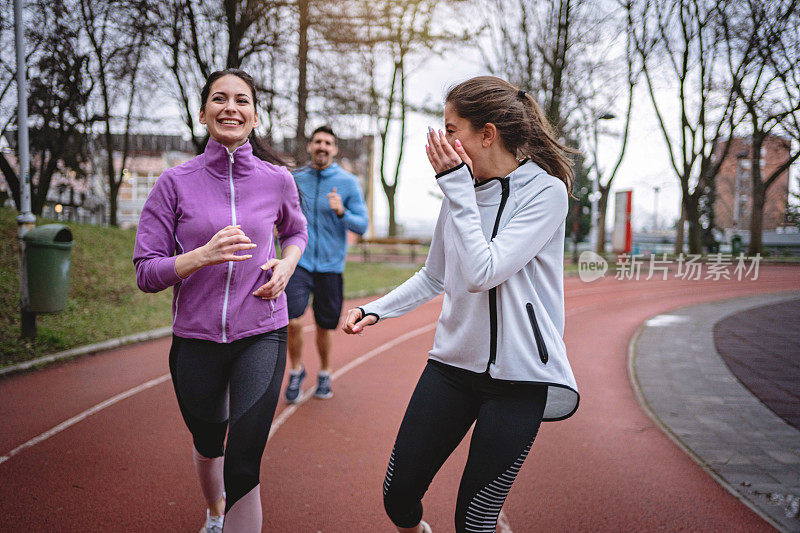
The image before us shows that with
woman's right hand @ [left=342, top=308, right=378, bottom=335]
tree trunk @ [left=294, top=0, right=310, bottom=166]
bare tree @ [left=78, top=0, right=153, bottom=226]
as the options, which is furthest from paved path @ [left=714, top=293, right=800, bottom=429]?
bare tree @ [left=78, top=0, right=153, bottom=226]

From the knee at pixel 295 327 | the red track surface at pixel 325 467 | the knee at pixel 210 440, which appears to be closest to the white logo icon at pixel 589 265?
the red track surface at pixel 325 467

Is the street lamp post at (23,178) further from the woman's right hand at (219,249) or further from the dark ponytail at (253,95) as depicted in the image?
the woman's right hand at (219,249)

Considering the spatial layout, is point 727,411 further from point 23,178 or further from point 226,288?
point 23,178

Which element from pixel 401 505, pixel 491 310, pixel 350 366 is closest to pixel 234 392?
pixel 401 505

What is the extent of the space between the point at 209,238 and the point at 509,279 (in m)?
1.22

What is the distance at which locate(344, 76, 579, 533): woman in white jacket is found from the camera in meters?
1.84

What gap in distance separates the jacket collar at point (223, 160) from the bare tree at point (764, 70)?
186 inches

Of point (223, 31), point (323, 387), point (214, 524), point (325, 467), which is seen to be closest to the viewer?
point (214, 524)

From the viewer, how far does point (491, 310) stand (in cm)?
192

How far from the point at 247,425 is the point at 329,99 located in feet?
40.6

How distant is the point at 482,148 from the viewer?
6.58ft

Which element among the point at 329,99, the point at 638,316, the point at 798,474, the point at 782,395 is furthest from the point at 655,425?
the point at 329,99

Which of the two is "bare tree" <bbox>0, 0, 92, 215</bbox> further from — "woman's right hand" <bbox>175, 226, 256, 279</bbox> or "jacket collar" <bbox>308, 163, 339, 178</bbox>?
"woman's right hand" <bbox>175, 226, 256, 279</bbox>

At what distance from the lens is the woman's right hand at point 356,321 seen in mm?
2119
